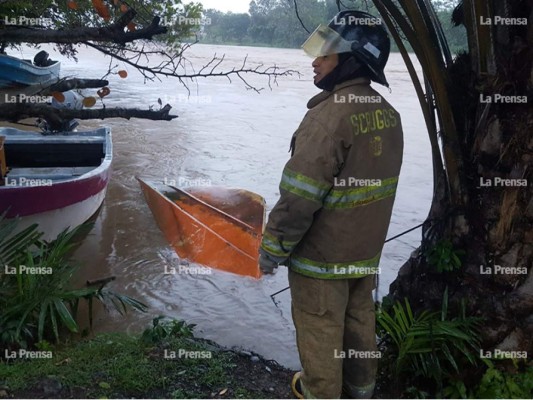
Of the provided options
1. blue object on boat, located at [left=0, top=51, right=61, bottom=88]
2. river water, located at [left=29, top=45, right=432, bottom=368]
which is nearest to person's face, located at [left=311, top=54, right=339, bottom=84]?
river water, located at [left=29, top=45, right=432, bottom=368]

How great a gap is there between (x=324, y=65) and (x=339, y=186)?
59 centimetres

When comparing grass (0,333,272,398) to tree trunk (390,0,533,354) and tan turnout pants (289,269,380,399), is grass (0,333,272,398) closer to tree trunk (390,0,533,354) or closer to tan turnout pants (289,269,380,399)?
tan turnout pants (289,269,380,399)

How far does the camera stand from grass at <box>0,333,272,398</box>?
10.3 feet

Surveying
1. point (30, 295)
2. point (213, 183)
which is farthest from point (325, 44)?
point (213, 183)

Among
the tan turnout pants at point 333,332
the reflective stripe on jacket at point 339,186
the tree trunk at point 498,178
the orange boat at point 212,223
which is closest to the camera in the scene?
the reflective stripe on jacket at point 339,186

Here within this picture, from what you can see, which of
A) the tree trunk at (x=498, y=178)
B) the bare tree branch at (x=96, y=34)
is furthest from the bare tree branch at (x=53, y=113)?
the tree trunk at (x=498, y=178)

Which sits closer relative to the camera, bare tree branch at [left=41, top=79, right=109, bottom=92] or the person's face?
the person's face

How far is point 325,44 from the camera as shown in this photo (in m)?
2.57

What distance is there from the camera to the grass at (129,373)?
124 inches

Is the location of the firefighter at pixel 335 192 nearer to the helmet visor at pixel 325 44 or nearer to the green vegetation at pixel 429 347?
the helmet visor at pixel 325 44

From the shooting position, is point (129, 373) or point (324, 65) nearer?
point (324, 65)

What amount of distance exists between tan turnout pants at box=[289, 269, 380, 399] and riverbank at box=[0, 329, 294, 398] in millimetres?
552

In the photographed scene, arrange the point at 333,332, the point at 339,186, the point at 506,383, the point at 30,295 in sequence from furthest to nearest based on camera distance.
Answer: the point at 30,295
the point at 506,383
the point at 333,332
the point at 339,186

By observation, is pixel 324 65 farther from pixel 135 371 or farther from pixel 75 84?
pixel 135 371
